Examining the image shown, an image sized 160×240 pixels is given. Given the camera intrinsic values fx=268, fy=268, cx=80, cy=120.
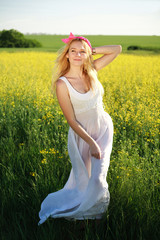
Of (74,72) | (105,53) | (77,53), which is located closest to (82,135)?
(74,72)

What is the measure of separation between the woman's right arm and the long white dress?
36mm

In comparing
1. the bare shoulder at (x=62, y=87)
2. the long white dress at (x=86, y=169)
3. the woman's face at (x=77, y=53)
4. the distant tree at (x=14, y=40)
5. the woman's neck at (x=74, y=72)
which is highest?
the distant tree at (x=14, y=40)

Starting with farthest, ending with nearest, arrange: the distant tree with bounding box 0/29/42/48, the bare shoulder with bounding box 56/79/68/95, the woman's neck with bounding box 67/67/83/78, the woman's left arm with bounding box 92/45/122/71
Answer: the distant tree with bounding box 0/29/42/48 < the woman's left arm with bounding box 92/45/122/71 < the woman's neck with bounding box 67/67/83/78 < the bare shoulder with bounding box 56/79/68/95

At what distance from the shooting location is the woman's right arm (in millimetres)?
1915

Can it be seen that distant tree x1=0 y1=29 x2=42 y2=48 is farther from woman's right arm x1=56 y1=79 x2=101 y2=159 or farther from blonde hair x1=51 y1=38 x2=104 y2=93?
woman's right arm x1=56 y1=79 x2=101 y2=159

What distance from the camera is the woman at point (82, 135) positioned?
1932 mm

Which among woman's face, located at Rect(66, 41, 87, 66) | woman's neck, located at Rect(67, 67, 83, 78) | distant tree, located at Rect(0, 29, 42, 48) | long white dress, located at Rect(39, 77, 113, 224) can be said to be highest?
distant tree, located at Rect(0, 29, 42, 48)

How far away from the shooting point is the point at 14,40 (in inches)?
1810

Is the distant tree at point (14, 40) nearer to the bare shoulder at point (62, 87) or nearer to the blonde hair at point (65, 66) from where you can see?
the blonde hair at point (65, 66)

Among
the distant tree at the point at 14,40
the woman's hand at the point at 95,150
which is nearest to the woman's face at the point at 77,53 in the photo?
the woman's hand at the point at 95,150

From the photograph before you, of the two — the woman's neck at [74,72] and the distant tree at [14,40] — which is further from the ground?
the distant tree at [14,40]

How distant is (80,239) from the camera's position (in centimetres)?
202

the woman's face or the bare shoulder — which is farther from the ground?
the woman's face

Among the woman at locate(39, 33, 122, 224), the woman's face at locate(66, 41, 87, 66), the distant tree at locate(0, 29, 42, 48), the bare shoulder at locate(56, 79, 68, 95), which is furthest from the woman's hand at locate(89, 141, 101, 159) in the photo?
the distant tree at locate(0, 29, 42, 48)
